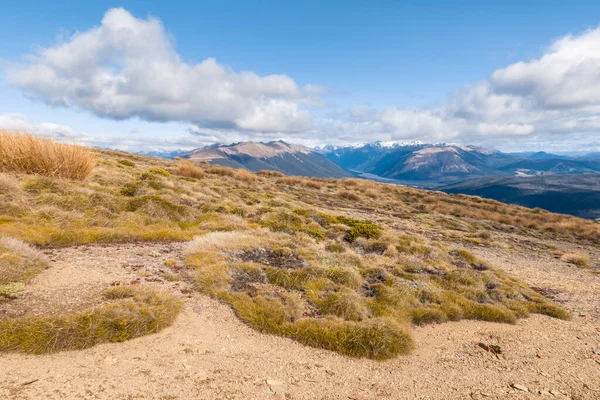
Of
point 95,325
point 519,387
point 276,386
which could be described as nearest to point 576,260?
point 519,387

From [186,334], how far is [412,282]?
8175 millimetres

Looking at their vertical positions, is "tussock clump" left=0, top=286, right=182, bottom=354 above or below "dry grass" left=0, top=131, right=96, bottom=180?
below

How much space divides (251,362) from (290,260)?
5808 mm

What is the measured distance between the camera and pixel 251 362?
6492 mm

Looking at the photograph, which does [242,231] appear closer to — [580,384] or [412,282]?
[412,282]

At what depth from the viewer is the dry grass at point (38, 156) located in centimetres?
1589

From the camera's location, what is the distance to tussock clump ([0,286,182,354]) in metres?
5.96

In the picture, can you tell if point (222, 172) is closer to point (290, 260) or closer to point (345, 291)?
point (290, 260)

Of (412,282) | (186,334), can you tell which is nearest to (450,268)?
(412,282)

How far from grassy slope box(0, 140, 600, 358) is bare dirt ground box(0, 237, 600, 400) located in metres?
0.59

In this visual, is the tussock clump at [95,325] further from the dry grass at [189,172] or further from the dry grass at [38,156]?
the dry grass at [189,172]

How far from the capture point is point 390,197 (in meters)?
44.8

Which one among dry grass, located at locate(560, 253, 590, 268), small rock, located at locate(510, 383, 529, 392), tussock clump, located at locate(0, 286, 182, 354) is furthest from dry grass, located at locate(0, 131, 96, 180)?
dry grass, located at locate(560, 253, 590, 268)

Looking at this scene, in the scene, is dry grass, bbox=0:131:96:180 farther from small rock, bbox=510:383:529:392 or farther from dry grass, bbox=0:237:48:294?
small rock, bbox=510:383:529:392
